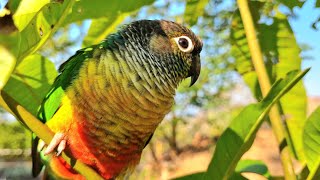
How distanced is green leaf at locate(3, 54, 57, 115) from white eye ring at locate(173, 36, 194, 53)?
0.41 m

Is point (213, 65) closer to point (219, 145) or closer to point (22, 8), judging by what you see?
point (219, 145)

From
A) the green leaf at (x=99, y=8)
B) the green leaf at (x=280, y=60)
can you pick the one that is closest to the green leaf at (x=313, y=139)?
the green leaf at (x=280, y=60)

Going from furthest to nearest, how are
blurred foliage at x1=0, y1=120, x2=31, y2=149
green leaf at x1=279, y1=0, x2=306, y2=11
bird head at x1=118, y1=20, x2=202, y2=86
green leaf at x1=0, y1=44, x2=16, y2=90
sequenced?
blurred foliage at x1=0, y1=120, x2=31, y2=149
bird head at x1=118, y1=20, x2=202, y2=86
green leaf at x1=279, y1=0, x2=306, y2=11
green leaf at x1=0, y1=44, x2=16, y2=90

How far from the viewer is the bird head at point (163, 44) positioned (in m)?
1.31

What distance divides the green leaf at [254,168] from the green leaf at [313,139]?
20 cm

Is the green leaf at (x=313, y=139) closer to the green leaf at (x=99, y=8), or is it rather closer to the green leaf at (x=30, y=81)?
the green leaf at (x=99, y=8)

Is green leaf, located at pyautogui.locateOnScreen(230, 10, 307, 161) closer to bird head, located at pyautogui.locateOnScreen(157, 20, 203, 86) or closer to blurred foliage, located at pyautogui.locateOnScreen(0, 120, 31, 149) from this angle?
bird head, located at pyautogui.locateOnScreen(157, 20, 203, 86)

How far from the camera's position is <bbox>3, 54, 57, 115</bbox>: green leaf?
1.03 meters

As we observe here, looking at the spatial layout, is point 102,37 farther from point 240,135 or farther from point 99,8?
point 240,135

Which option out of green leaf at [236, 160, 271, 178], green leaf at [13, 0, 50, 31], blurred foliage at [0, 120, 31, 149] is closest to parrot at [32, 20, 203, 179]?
green leaf at [236, 160, 271, 178]

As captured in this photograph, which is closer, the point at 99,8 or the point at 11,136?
the point at 99,8

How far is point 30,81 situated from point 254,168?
61 cm

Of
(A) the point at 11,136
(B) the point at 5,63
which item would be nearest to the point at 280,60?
(B) the point at 5,63

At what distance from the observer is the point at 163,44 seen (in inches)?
52.1
